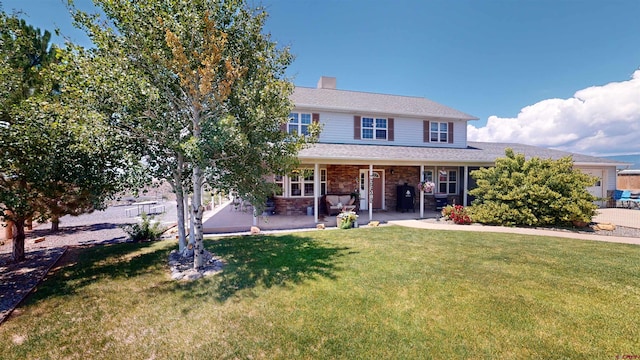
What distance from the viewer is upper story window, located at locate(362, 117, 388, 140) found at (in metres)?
14.3

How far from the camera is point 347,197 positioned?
1273 cm

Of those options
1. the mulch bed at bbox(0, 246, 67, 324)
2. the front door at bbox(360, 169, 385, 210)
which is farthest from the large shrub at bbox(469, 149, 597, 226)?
the mulch bed at bbox(0, 246, 67, 324)

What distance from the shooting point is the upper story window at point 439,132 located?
50.8 ft

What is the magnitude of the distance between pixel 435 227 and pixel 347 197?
437 centimetres

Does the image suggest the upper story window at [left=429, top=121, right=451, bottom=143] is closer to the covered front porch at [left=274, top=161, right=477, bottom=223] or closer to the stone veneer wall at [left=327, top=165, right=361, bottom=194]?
the covered front porch at [left=274, top=161, right=477, bottom=223]

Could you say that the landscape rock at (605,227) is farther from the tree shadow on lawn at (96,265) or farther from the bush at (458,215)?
the tree shadow on lawn at (96,265)

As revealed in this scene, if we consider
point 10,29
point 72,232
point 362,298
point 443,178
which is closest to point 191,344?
point 362,298

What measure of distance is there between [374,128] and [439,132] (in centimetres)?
463

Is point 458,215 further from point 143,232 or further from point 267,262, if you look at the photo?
point 143,232

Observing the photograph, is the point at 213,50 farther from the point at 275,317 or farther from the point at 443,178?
the point at 443,178

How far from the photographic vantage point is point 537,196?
10023mm

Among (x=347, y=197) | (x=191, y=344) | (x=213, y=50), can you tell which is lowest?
(x=191, y=344)

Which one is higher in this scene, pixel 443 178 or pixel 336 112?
pixel 336 112

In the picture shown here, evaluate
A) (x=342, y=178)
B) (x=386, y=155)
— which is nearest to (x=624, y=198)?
(x=386, y=155)
